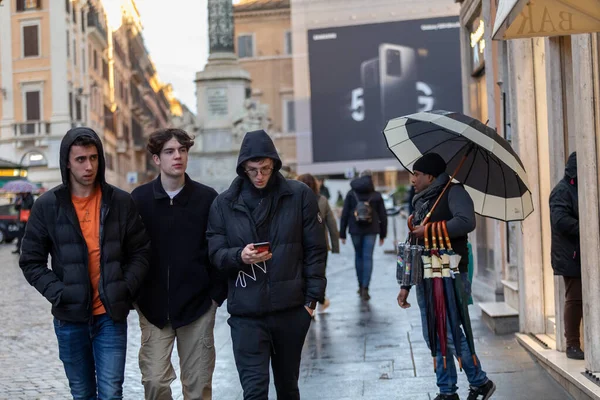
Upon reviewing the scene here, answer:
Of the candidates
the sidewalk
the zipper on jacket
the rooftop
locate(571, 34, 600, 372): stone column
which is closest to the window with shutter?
the rooftop

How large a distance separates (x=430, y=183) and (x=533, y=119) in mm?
3262

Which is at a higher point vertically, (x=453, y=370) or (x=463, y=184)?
(x=463, y=184)

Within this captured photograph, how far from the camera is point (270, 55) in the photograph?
253 feet

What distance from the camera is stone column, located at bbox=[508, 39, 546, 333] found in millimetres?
10391

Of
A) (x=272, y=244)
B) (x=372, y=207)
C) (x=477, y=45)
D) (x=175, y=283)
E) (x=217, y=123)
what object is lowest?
(x=175, y=283)

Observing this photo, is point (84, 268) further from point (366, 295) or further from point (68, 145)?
point (366, 295)

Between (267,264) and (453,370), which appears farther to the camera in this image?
(453,370)

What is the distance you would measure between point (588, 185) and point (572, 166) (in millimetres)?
654

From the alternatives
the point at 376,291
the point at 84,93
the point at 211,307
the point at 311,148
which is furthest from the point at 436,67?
the point at 211,307

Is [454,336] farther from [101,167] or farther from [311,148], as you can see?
[311,148]

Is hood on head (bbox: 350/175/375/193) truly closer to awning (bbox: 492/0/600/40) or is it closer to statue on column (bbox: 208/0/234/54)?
awning (bbox: 492/0/600/40)

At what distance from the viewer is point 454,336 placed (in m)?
7.51

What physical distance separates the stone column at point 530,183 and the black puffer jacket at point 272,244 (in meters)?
4.42

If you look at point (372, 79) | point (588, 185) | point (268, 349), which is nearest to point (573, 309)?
point (588, 185)
